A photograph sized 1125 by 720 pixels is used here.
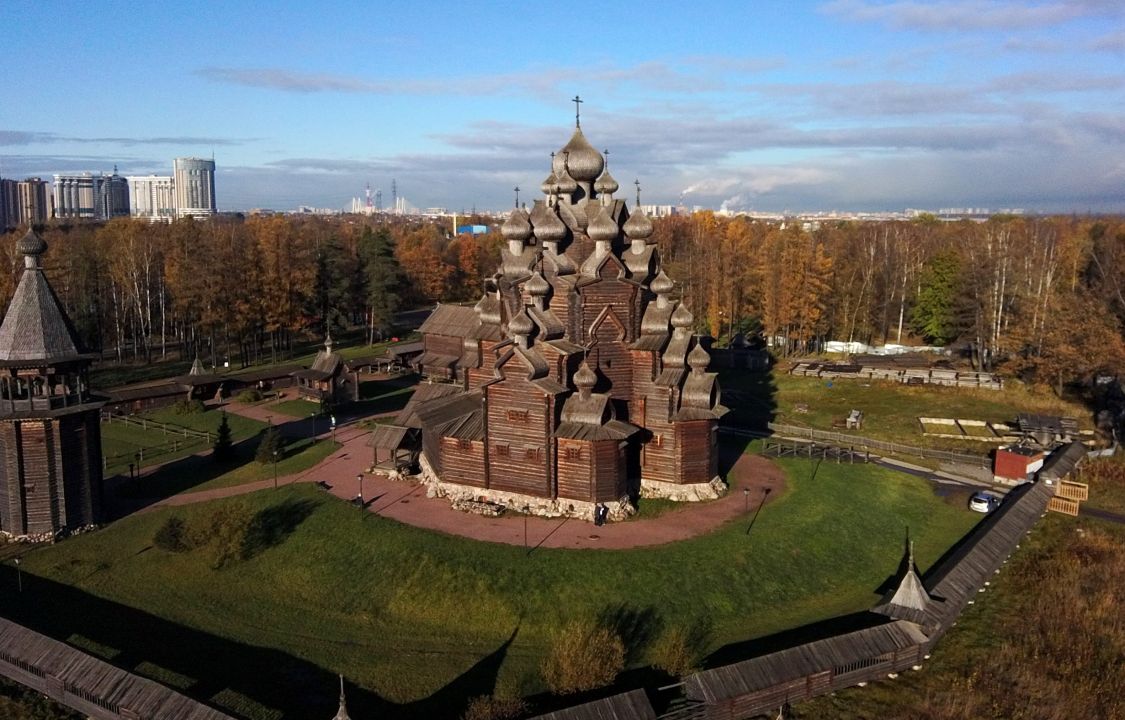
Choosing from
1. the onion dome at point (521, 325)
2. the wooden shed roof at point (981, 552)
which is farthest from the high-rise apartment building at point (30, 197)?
the wooden shed roof at point (981, 552)

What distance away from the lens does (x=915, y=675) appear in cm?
1875

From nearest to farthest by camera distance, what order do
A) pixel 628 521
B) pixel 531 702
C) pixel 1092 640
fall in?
pixel 531 702 < pixel 1092 640 < pixel 628 521

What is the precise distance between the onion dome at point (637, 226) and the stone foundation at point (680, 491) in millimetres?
8859

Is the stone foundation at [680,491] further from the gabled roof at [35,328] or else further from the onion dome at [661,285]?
the gabled roof at [35,328]

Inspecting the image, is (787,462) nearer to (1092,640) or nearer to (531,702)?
(1092,640)

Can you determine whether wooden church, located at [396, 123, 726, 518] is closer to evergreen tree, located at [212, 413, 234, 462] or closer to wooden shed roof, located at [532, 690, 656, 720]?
evergreen tree, located at [212, 413, 234, 462]

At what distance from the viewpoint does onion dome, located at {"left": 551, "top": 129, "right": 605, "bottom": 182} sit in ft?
102

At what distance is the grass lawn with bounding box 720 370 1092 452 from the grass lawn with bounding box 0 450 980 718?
13.0 meters

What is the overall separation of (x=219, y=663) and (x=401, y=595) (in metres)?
4.84

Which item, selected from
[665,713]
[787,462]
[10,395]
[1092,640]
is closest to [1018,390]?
A: [787,462]

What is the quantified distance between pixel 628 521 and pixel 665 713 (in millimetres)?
10908

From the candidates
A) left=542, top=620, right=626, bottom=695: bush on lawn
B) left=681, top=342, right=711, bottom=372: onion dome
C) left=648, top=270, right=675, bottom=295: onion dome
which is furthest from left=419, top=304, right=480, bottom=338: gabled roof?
left=542, top=620, right=626, bottom=695: bush on lawn

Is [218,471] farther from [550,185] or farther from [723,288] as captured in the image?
[723,288]

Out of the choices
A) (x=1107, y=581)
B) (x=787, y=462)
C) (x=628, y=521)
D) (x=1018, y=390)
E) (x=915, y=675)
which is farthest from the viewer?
(x=1018, y=390)
